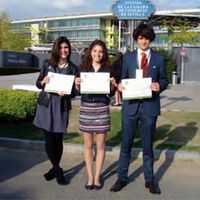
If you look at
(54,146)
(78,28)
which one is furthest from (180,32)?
(78,28)

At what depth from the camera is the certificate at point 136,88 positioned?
18.3ft

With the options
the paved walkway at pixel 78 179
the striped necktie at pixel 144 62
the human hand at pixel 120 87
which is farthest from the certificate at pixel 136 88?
the paved walkway at pixel 78 179

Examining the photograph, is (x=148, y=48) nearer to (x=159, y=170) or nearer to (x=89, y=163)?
(x=89, y=163)

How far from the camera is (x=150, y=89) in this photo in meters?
5.57

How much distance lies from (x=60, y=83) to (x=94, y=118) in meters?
0.62

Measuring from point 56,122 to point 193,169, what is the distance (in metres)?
2.32

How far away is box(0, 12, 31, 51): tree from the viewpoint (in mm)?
76938

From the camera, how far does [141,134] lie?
19.4 ft

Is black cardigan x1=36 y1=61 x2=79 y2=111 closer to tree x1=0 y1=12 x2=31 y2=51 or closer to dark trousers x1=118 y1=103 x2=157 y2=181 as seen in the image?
dark trousers x1=118 y1=103 x2=157 y2=181

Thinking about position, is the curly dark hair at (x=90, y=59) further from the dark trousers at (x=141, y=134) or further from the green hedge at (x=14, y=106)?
the green hedge at (x=14, y=106)

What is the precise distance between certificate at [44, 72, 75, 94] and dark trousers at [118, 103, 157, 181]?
0.78m

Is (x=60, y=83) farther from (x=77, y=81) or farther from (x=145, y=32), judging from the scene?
(x=145, y=32)

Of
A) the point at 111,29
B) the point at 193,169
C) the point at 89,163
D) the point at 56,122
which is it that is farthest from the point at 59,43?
the point at 111,29

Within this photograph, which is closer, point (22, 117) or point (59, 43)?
point (59, 43)
